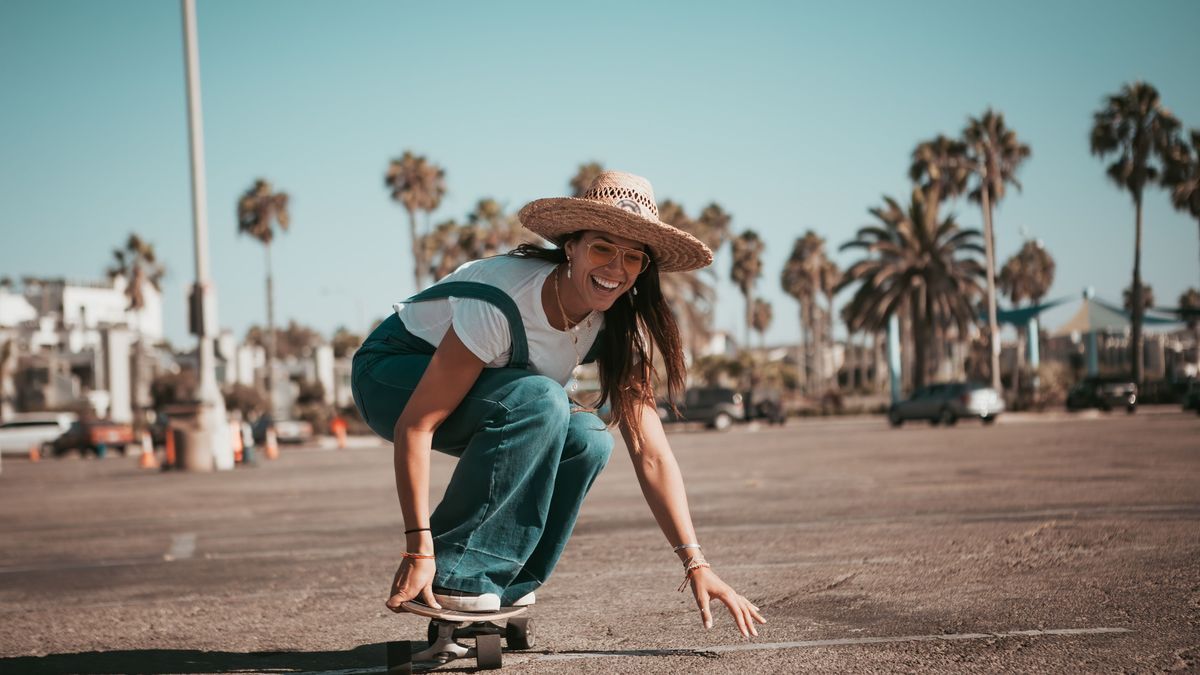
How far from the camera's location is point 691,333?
5081 centimetres

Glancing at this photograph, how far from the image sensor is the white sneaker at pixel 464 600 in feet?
10.0

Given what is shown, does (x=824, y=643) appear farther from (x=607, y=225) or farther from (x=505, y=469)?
(x=607, y=225)

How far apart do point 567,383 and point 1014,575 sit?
201 centimetres

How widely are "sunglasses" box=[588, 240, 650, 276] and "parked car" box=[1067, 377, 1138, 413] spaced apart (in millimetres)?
37273

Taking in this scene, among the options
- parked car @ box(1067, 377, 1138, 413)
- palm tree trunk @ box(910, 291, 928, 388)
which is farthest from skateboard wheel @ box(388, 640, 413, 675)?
palm tree trunk @ box(910, 291, 928, 388)

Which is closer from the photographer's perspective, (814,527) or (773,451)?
(814,527)

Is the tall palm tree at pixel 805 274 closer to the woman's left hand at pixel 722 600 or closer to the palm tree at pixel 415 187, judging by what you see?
the palm tree at pixel 415 187

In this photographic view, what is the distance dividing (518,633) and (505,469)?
54 centimetres

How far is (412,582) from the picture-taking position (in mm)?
2963

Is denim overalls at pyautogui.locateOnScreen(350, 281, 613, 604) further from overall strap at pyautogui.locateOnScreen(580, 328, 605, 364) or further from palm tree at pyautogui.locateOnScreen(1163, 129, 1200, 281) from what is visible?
palm tree at pyautogui.locateOnScreen(1163, 129, 1200, 281)

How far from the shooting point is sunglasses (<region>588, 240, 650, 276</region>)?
3.26m

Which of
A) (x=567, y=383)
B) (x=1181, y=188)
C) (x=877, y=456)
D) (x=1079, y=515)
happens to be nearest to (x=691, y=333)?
(x=1181, y=188)

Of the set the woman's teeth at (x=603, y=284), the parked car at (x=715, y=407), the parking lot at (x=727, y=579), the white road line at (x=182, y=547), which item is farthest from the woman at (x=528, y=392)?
the parked car at (x=715, y=407)

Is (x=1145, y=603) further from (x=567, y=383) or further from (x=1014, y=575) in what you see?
(x=567, y=383)
